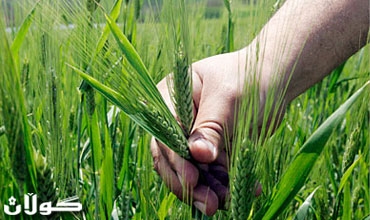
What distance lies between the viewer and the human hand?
705 mm

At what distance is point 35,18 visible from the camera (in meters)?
0.69

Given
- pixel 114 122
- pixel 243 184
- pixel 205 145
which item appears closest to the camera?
pixel 243 184

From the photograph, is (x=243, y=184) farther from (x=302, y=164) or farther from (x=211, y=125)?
(x=211, y=125)

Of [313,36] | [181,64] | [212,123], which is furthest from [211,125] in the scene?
[313,36]

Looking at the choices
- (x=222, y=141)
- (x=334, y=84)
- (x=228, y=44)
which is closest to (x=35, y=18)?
(x=222, y=141)

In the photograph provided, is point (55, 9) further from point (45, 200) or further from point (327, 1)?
point (327, 1)

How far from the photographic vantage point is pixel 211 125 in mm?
762

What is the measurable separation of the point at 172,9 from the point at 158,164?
0.25 meters

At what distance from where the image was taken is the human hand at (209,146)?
0.70m

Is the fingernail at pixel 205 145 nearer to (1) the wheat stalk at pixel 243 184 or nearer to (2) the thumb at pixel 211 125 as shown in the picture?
(2) the thumb at pixel 211 125

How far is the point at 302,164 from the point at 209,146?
0.48 feet

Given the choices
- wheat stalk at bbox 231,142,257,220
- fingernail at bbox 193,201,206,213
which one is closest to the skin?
fingernail at bbox 193,201,206,213

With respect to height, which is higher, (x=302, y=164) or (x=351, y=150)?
(x=302, y=164)

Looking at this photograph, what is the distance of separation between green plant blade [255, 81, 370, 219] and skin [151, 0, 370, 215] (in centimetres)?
Answer: 12
